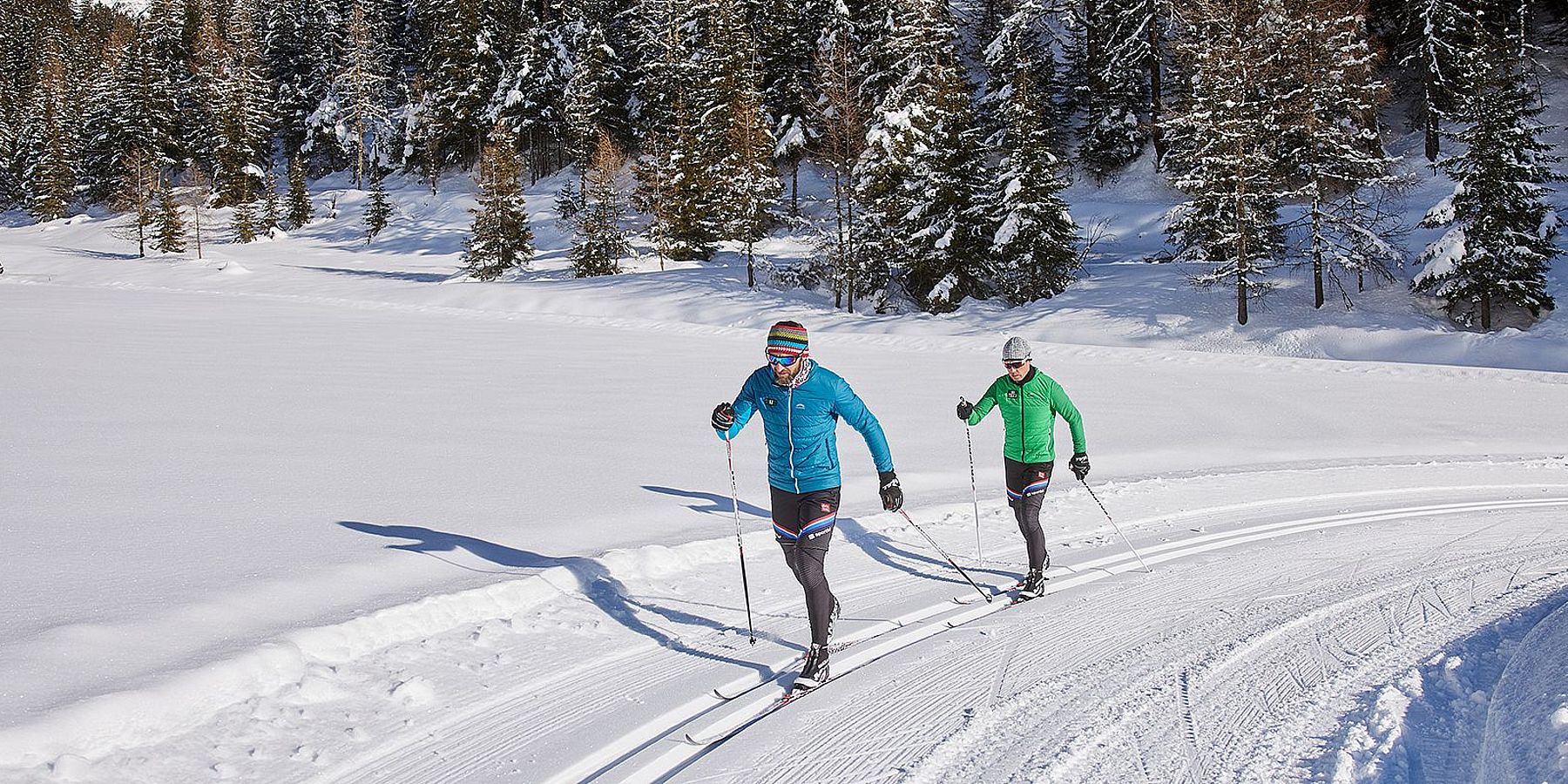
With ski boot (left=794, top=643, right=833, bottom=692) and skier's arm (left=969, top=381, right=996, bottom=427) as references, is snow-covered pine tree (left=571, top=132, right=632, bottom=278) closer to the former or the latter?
skier's arm (left=969, top=381, right=996, bottom=427)

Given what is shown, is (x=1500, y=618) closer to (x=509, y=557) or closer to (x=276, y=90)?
(x=509, y=557)

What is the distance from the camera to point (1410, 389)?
17125 mm

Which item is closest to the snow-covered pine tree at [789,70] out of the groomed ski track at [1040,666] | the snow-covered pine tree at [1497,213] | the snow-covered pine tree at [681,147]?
the snow-covered pine tree at [681,147]

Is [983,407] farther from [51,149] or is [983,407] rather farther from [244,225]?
[51,149]

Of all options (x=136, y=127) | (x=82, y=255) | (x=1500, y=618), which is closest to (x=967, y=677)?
(x=1500, y=618)

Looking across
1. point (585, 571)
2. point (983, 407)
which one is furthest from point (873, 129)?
point (585, 571)

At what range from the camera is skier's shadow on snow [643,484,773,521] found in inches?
354

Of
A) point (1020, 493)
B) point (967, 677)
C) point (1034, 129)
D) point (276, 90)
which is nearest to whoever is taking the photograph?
point (967, 677)

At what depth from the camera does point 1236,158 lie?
80.7 ft

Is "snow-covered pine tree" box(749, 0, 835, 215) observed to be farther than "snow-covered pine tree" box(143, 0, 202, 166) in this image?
No

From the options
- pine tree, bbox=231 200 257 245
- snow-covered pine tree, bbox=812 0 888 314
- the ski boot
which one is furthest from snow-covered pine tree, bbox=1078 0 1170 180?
pine tree, bbox=231 200 257 245

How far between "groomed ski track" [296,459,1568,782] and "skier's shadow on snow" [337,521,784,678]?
6cm

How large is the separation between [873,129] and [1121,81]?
16.3m

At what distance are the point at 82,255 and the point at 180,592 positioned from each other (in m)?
58.2
